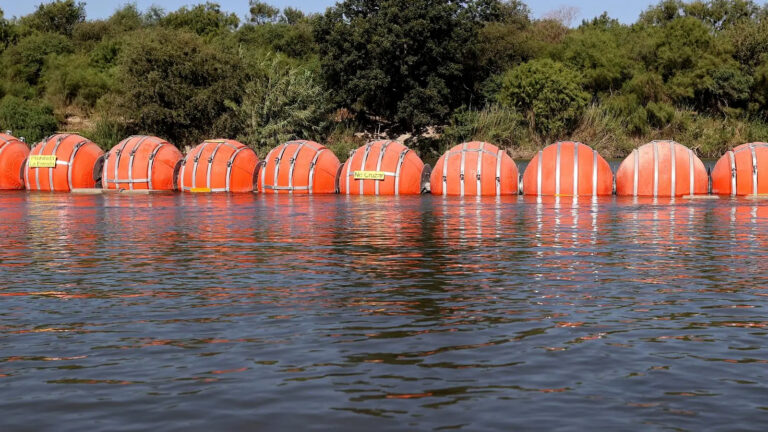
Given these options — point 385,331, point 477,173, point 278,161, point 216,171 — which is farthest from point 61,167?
point 385,331

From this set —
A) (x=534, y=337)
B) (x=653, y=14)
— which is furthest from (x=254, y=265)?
(x=653, y=14)

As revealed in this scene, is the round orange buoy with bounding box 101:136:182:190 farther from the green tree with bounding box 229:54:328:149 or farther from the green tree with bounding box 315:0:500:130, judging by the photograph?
the green tree with bounding box 315:0:500:130

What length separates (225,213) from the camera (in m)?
26.2

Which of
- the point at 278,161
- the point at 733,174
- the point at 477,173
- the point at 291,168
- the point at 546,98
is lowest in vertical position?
the point at 733,174

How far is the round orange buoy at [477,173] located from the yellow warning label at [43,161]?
13.9 meters

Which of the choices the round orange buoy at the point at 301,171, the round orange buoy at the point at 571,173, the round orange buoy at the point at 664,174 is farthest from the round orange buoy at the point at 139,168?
the round orange buoy at the point at 664,174

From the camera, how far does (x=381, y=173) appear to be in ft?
111

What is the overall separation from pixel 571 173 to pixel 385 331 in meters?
23.1

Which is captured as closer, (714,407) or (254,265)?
(714,407)

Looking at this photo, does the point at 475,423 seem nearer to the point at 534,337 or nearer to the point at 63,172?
the point at 534,337

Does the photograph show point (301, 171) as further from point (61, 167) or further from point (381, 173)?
point (61, 167)

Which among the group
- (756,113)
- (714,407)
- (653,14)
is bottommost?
(714,407)

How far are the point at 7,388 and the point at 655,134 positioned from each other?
71.3 m

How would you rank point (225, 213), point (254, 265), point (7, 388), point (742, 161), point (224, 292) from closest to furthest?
point (7, 388) < point (224, 292) < point (254, 265) < point (225, 213) < point (742, 161)
